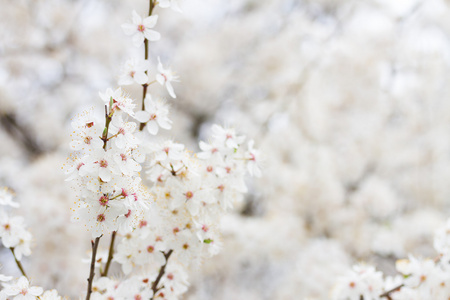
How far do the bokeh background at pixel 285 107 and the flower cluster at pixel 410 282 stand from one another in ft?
4.34

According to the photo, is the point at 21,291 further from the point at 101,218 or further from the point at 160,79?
the point at 160,79

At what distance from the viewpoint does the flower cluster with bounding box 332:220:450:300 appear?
0.92 metres

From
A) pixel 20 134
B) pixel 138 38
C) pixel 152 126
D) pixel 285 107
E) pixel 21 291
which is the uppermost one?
pixel 20 134

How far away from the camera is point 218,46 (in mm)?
3523

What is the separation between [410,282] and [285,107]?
6.74 ft

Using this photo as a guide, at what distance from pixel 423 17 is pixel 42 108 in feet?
10.5

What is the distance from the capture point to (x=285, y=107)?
2.91 m

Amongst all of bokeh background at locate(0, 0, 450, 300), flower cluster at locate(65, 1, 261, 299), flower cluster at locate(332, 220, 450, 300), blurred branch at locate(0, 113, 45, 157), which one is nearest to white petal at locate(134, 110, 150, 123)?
flower cluster at locate(65, 1, 261, 299)

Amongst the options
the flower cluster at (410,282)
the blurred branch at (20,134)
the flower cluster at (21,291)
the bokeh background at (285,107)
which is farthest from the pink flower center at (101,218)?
the blurred branch at (20,134)

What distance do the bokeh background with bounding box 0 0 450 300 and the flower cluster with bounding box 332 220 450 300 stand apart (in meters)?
1.32

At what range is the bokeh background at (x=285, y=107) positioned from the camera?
258cm

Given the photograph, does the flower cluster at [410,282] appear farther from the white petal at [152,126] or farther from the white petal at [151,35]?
the white petal at [151,35]

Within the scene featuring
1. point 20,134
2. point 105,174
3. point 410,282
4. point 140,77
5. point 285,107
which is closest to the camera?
point 105,174

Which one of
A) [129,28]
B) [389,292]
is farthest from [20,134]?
[389,292]
